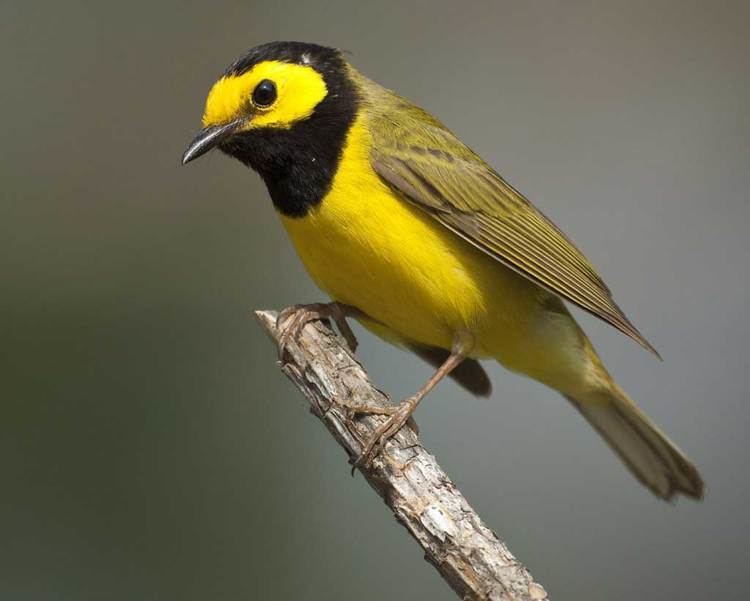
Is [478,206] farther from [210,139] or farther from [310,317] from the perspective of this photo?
[210,139]

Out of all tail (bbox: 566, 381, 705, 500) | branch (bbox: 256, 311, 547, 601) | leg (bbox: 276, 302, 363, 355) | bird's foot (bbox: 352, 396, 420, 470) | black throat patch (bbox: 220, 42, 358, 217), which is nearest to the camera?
branch (bbox: 256, 311, 547, 601)

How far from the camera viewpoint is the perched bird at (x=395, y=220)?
340 cm

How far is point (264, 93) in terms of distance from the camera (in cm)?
353

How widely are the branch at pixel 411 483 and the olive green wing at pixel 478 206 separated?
495 mm

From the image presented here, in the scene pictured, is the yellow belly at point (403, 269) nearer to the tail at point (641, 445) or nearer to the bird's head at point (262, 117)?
the bird's head at point (262, 117)

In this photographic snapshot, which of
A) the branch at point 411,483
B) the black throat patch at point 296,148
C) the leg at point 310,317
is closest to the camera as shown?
the branch at point 411,483

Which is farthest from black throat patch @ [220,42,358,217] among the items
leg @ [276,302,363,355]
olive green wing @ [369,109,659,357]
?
leg @ [276,302,363,355]

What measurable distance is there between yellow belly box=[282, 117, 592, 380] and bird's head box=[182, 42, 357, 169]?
131 millimetres

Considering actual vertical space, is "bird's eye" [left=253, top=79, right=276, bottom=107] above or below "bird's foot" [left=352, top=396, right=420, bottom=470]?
above

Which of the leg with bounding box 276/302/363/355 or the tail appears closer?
the leg with bounding box 276/302/363/355

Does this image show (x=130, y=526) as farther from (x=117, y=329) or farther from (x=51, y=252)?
(x=51, y=252)

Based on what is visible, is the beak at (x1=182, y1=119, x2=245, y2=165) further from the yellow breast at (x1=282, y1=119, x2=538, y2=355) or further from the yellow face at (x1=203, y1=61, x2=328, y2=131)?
the yellow breast at (x1=282, y1=119, x2=538, y2=355)

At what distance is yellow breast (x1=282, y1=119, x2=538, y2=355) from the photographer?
336 cm

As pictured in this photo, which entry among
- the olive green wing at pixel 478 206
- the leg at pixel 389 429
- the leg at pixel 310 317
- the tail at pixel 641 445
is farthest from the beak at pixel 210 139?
the tail at pixel 641 445
